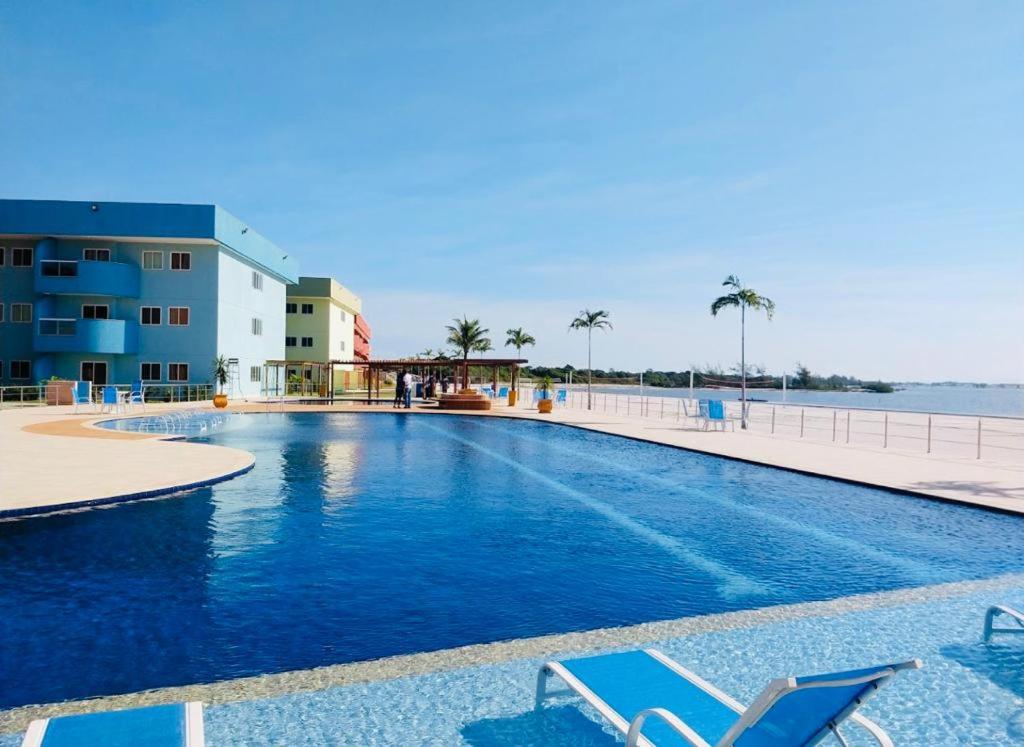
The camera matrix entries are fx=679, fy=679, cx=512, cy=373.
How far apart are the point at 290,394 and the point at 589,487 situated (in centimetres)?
3820

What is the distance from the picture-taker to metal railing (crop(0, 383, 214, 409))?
102 feet

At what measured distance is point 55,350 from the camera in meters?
32.3

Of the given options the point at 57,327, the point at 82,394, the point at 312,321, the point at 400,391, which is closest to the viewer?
the point at 82,394

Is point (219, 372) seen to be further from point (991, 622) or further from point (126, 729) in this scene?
point (991, 622)

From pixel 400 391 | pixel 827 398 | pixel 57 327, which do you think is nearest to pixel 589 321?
pixel 400 391

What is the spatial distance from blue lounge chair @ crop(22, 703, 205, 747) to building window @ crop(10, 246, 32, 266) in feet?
128

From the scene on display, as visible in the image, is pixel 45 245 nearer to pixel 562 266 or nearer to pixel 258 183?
pixel 258 183

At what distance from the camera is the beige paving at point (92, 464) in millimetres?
9117

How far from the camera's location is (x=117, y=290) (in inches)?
1304

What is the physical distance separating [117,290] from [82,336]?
2.72m

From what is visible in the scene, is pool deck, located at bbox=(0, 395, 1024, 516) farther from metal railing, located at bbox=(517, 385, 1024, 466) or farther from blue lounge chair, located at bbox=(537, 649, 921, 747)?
blue lounge chair, located at bbox=(537, 649, 921, 747)

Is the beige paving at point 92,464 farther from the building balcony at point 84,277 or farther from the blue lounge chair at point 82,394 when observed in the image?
the building balcony at point 84,277

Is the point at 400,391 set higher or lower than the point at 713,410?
higher

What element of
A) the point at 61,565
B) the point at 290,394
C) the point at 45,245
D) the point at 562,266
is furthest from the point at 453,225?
the point at 61,565
